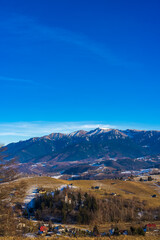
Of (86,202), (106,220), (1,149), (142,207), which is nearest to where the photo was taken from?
(1,149)

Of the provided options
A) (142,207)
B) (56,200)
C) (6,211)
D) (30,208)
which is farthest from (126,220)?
(6,211)

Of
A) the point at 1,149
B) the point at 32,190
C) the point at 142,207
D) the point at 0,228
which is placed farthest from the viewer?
the point at 32,190

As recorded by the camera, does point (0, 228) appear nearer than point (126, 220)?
Yes

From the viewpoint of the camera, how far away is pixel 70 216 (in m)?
106

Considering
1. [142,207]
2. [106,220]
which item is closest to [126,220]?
[106,220]

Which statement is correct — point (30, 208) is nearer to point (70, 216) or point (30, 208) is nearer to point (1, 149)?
point (70, 216)

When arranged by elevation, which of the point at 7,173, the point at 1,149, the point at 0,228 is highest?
the point at 1,149

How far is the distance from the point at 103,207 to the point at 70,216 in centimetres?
1955

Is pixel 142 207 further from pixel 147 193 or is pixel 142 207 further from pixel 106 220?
pixel 147 193

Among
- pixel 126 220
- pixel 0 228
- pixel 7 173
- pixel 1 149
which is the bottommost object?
pixel 126 220

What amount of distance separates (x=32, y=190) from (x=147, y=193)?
88689 mm

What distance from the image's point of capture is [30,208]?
111 metres

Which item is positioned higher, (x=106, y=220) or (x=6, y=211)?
(x=6, y=211)

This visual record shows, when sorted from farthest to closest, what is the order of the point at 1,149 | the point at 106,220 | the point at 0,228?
the point at 106,220
the point at 0,228
the point at 1,149
